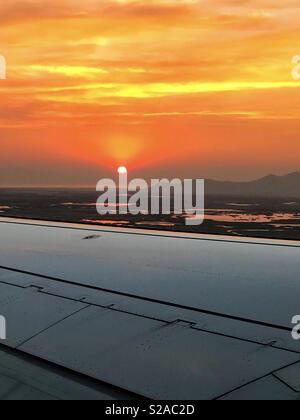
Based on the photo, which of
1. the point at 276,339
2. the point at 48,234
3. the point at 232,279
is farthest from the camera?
the point at 48,234

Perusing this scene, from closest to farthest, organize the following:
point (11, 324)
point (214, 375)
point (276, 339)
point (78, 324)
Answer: point (214, 375) → point (276, 339) → point (78, 324) → point (11, 324)

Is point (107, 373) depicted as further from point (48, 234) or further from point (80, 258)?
point (48, 234)

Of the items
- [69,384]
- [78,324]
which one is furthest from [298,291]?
[69,384]

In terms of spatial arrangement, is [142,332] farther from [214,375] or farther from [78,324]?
[214,375]

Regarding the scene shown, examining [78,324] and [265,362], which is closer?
[265,362]
